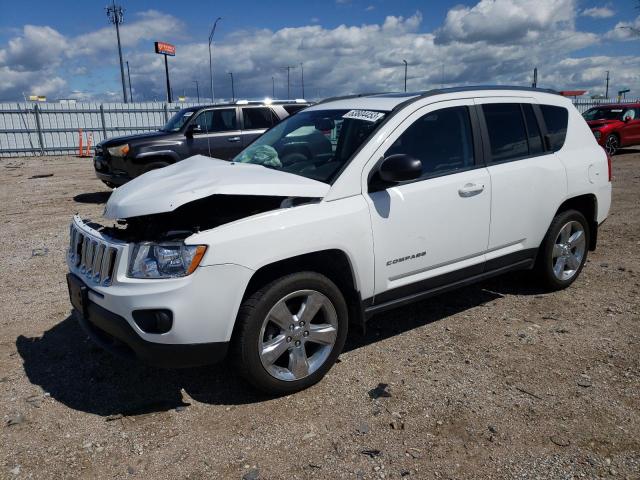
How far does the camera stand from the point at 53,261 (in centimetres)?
603

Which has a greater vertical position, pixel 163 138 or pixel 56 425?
pixel 163 138

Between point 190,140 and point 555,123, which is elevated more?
point 555,123

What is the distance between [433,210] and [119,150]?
7299mm

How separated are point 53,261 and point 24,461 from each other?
3923 mm

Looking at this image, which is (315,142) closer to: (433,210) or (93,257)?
(433,210)

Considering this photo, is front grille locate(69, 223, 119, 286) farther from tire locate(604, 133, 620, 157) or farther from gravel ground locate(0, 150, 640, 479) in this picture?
tire locate(604, 133, 620, 157)

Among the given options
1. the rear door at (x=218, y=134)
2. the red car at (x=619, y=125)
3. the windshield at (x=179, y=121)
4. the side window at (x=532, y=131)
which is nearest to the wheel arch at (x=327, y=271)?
the side window at (x=532, y=131)

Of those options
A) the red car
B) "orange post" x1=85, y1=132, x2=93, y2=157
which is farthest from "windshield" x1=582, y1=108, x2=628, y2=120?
"orange post" x1=85, y1=132, x2=93, y2=157

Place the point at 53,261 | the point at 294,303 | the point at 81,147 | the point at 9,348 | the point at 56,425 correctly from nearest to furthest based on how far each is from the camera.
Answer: the point at 56,425, the point at 294,303, the point at 9,348, the point at 53,261, the point at 81,147

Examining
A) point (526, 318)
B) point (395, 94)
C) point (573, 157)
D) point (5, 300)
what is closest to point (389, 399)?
point (526, 318)

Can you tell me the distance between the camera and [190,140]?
30.8 ft

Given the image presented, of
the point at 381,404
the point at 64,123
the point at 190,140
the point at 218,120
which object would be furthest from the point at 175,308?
the point at 64,123

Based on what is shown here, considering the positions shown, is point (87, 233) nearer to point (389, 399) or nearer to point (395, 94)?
point (389, 399)

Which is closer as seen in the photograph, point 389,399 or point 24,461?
point 24,461
